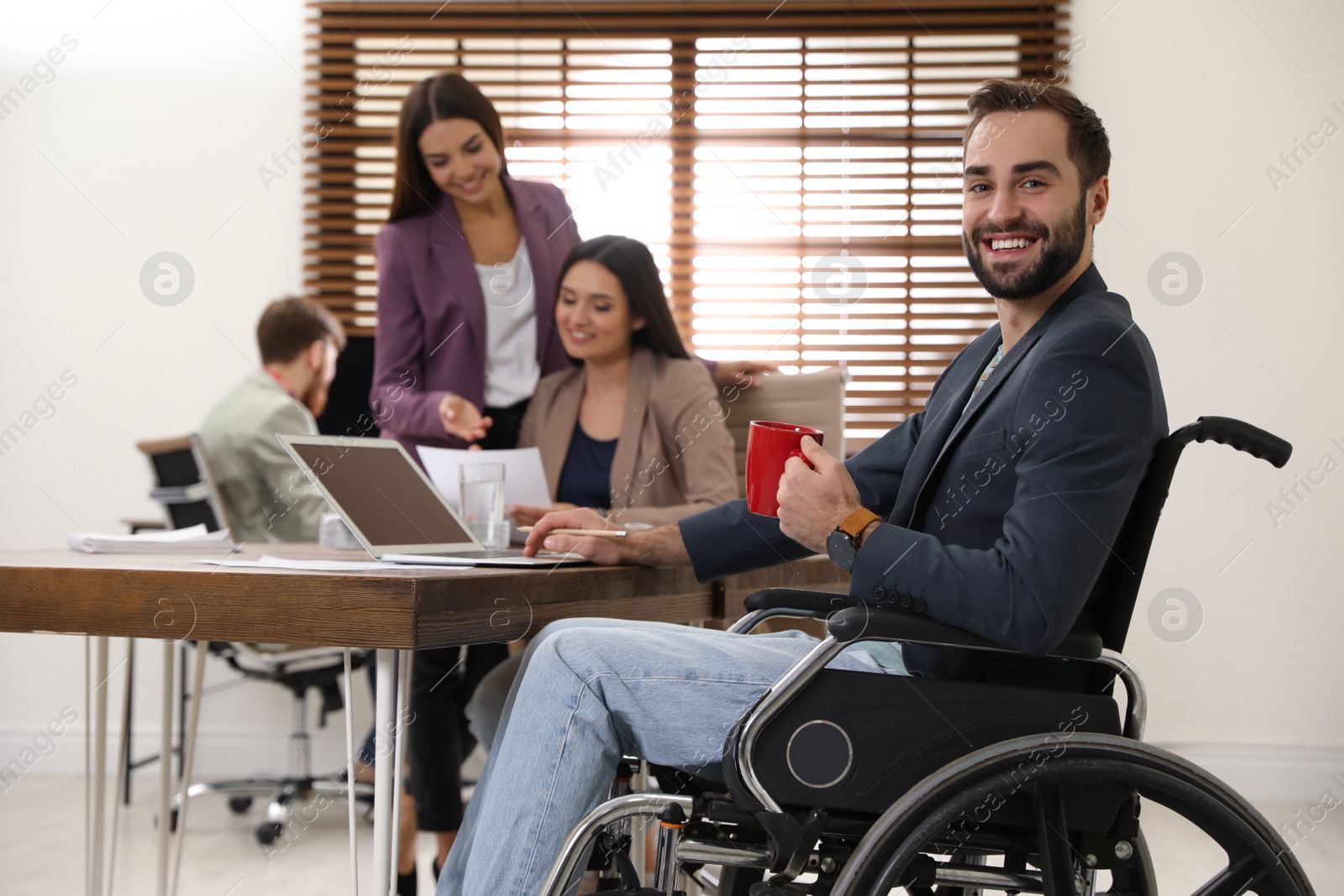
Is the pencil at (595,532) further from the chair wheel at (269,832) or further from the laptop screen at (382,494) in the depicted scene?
the chair wheel at (269,832)

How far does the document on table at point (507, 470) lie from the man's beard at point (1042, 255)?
844mm

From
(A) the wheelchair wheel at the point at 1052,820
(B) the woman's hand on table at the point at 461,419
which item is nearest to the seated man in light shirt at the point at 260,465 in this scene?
(B) the woman's hand on table at the point at 461,419

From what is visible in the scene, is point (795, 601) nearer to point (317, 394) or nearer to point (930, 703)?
point (930, 703)

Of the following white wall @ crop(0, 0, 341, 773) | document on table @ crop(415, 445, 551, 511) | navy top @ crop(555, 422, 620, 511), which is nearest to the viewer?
document on table @ crop(415, 445, 551, 511)

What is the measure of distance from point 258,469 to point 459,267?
3.06 feet

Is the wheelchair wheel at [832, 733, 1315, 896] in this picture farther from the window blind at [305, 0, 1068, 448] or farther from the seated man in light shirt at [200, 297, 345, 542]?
the window blind at [305, 0, 1068, 448]

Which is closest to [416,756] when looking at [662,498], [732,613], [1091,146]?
[662,498]

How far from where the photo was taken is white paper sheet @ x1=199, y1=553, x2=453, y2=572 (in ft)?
3.91

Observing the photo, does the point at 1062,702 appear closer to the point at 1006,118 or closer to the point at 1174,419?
the point at 1006,118

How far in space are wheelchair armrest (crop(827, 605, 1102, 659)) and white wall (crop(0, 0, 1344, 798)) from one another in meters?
2.64

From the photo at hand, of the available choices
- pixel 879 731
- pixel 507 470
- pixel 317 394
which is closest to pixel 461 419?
pixel 507 470

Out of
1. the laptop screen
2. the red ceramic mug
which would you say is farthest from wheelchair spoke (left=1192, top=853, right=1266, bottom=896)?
the laptop screen

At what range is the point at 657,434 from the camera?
222cm

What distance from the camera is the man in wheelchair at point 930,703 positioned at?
1007mm
